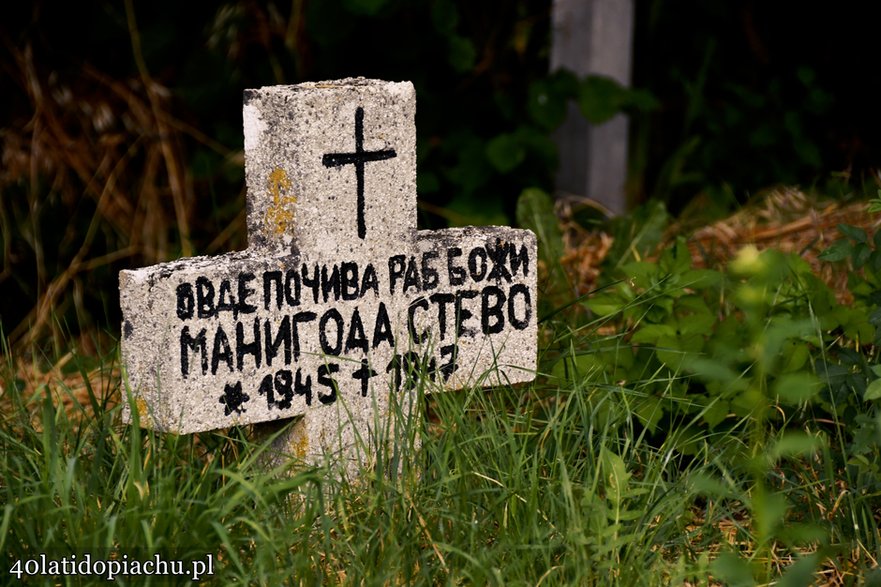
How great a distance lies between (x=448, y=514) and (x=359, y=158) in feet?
2.56

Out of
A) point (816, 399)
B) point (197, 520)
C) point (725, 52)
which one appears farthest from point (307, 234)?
point (725, 52)

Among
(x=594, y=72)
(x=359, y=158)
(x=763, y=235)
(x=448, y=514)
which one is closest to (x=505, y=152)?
(x=594, y=72)

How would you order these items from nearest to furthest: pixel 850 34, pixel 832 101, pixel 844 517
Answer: pixel 844 517
pixel 832 101
pixel 850 34

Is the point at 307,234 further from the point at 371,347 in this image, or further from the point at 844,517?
the point at 844,517

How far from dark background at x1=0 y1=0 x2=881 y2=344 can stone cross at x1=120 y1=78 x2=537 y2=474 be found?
5.05 feet

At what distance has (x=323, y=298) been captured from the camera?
2.53 metres

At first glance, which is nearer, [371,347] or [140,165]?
[371,347]

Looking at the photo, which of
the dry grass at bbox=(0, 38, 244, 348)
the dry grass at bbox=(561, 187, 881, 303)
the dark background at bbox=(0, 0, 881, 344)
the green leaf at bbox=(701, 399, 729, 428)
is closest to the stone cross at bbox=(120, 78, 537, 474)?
the green leaf at bbox=(701, 399, 729, 428)

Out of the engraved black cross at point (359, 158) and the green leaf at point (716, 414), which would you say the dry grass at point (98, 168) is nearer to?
the engraved black cross at point (359, 158)

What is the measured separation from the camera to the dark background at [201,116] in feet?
14.2

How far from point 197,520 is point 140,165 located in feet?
9.76

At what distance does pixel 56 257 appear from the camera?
14.2ft

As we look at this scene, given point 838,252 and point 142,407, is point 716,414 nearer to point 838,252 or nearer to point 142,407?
point 838,252

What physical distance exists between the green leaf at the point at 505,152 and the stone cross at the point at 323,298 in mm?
1555
